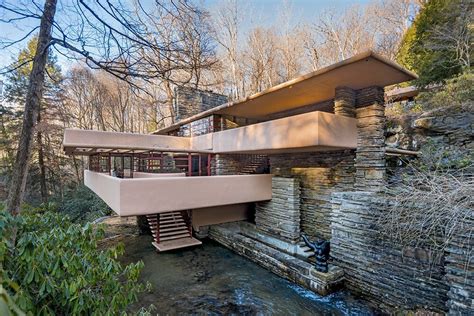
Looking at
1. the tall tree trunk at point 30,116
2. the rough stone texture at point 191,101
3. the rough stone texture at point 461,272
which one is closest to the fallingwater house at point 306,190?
the rough stone texture at point 461,272

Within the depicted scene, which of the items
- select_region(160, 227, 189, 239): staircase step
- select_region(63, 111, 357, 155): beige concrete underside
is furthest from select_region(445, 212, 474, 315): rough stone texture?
select_region(160, 227, 189, 239): staircase step

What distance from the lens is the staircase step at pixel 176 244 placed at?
9367 mm

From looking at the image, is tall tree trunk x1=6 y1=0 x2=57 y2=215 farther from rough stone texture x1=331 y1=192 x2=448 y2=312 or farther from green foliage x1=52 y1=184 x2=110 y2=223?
green foliage x1=52 y1=184 x2=110 y2=223

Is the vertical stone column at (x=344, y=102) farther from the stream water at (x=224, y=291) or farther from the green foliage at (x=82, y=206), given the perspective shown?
the green foliage at (x=82, y=206)

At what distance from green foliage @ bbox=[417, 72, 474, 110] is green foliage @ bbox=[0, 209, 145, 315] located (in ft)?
40.1

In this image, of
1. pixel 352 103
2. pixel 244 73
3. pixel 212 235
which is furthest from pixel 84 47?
pixel 244 73

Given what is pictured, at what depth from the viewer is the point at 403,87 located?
51.6ft

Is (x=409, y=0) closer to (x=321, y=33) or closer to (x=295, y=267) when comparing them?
(x=321, y=33)

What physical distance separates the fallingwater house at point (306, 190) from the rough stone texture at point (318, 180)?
4cm

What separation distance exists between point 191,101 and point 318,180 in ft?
33.4

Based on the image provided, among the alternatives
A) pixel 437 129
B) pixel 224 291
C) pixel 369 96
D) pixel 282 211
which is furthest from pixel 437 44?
pixel 224 291

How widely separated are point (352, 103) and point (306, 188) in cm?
342

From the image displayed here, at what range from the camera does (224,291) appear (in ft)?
21.6

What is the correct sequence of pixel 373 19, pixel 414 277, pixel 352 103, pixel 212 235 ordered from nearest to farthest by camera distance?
pixel 414 277 → pixel 352 103 → pixel 212 235 → pixel 373 19
